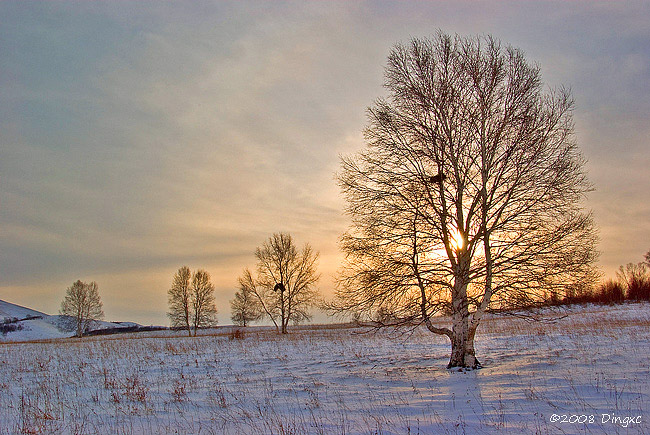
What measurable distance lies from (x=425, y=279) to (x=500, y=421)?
5509 millimetres

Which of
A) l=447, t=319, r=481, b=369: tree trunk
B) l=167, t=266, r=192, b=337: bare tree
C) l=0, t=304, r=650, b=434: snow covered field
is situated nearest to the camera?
l=0, t=304, r=650, b=434: snow covered field

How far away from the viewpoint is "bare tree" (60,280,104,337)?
71125mm

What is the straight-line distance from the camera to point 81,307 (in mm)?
71188

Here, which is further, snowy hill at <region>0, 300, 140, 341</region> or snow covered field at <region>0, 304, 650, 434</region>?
snowy hill at <region>0, 300, 140, 341</region>

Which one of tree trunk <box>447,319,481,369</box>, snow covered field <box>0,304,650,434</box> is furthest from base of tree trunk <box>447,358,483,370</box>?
snow covered field <box>0,304,650,434</box>

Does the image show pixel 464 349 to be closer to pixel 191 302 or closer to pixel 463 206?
pixel 463 206

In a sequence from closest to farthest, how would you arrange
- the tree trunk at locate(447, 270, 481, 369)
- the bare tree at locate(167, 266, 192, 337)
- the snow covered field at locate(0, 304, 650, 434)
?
1. the snow covered field at locate(0, 304, 650, 434)
2. the tree trunk at locate(447, 270, 481, 369)
3. the bare tree at locate(167, 266, 192, 337)

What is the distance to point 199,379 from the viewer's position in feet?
42.8

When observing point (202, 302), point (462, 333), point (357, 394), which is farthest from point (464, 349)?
point (202, 302)

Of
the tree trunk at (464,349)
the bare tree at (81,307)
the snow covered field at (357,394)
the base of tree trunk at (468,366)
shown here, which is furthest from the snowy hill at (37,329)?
the tree trunk at (464,349)

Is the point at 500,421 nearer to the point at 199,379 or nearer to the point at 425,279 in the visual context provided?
the point at 425,279

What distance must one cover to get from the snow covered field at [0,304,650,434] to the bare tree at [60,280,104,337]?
61.3 metres

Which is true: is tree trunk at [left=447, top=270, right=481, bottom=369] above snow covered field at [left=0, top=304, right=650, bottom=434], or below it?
above

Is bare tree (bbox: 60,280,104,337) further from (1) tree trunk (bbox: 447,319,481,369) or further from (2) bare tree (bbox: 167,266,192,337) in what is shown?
(1) tree trunk (bbox: 447,319,481,369)
